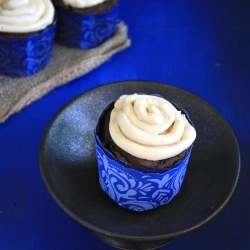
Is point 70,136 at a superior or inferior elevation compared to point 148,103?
inferior

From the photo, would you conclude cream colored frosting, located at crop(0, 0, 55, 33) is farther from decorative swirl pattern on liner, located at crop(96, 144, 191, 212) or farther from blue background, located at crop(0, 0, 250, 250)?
decorative swirl pattern on liner, located at crop(96, 144, 191, 212)

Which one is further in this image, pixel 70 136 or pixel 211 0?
pixel 211 0

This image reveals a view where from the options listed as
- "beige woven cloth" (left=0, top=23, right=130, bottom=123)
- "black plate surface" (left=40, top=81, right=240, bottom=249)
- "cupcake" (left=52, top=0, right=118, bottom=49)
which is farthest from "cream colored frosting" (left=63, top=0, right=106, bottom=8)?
"black plate surface" (left=40, top=81, right=240, bottom=249)

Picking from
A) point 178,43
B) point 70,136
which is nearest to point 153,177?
point 70,136

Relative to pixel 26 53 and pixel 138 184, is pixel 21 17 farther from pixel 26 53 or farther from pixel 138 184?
pixel 138 184

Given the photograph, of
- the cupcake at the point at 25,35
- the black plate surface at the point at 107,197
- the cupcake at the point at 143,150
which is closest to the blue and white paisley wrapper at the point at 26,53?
the cupcake at the point at 25,35

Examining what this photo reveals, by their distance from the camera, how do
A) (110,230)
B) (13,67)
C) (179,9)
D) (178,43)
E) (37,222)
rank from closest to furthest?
(110,230) → (37,222) → (13,67) → (178,43) → (179,9)

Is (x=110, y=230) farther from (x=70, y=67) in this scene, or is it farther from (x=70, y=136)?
(x=70, y=67)
